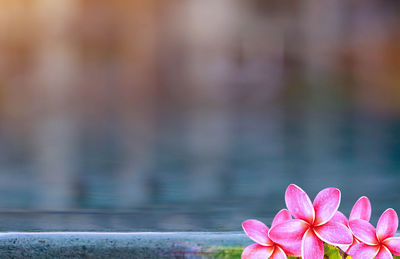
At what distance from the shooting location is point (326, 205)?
0.48 m

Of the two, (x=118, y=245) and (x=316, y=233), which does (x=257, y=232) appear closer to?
(x=316, y=233)

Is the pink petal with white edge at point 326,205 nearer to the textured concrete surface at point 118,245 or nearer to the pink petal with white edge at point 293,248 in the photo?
the pink petal with white edge at point 293,248

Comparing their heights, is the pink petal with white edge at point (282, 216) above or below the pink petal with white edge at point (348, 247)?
above

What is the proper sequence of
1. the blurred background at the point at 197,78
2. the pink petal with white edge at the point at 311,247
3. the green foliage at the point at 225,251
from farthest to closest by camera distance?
the blurred background at the point at 197,78
the green foliage at the point at 225,251
the pink petal with white edge at the point at 311,247

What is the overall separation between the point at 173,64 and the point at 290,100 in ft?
2.42

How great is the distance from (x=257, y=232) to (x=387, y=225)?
10 centimetres

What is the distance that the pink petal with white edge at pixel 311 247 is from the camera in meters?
0.46

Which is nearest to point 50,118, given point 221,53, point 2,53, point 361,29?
point 2,53

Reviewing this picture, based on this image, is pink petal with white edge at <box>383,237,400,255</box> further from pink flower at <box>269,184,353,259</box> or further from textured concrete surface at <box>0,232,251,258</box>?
textured concrete surface at <box>0,232,251,258</box>

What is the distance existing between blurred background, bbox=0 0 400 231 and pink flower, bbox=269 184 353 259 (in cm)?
281

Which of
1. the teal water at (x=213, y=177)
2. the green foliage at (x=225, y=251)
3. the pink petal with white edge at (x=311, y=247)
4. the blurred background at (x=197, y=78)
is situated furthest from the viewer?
the blurred background at (x=197, y=78)

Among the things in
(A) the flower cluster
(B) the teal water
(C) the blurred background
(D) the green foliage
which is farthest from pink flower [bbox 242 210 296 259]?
(C) the blurred background

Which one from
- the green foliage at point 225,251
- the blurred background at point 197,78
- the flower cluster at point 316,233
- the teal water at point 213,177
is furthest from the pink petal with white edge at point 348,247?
the blurred background at point 197,78

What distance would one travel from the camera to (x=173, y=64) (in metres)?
3.94
